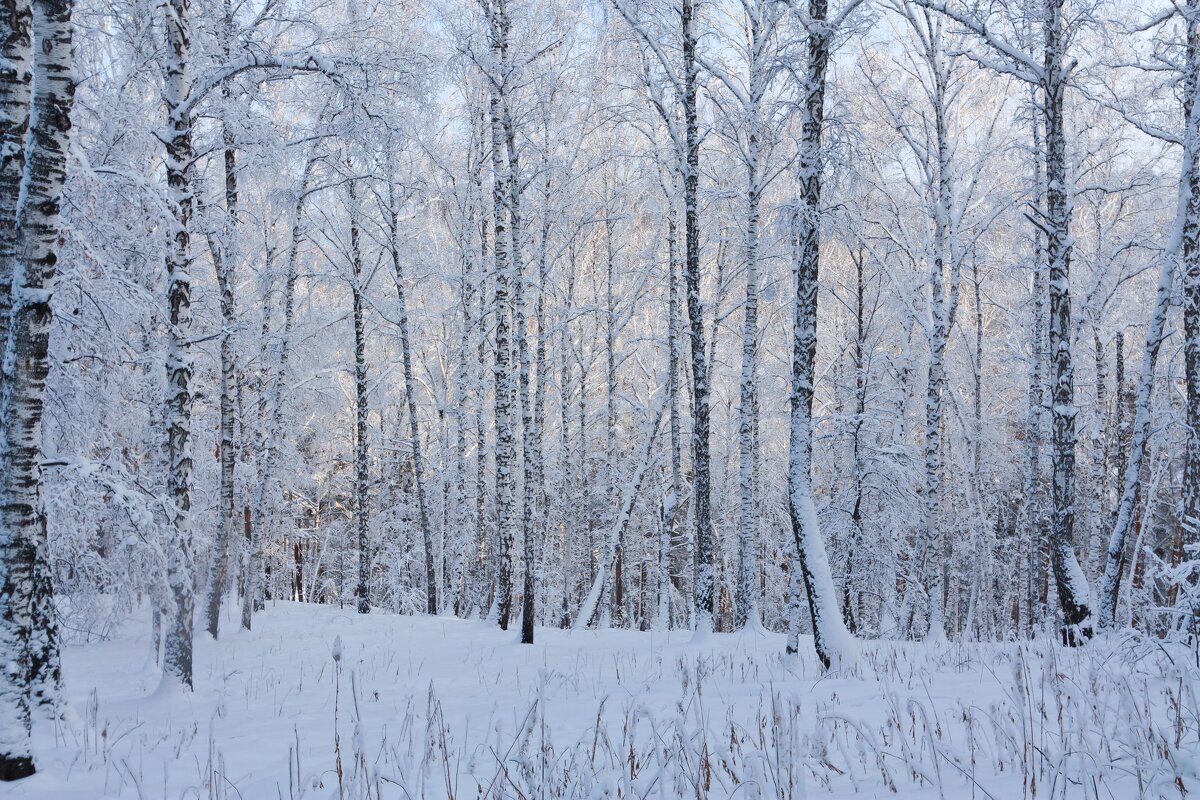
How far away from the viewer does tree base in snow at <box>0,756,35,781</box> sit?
412 cm

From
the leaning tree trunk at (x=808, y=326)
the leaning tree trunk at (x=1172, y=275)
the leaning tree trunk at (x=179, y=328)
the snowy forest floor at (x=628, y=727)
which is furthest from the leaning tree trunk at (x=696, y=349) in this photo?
the leaning tree trunk at (x=179, y=328)

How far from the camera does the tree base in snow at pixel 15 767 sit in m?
4.12

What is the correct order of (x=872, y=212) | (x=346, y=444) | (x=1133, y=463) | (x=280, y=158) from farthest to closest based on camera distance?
(x=346, y=444), (x=872, y=212), (x=280, y=158), (x=1133, y=463)

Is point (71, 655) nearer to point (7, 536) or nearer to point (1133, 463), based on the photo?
point (7, 536)

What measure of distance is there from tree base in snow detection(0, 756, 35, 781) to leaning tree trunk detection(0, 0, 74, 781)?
0.06 meters

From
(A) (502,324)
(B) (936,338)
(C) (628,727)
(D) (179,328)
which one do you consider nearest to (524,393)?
(A) (502,324)

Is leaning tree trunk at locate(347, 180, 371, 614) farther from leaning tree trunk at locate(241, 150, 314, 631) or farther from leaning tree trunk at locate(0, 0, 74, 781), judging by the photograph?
leaning tree trunk at locate(0, 0, 74, 781)

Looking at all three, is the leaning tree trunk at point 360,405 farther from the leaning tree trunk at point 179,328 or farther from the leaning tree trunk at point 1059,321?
the leaning tree trunk at point 1059,321

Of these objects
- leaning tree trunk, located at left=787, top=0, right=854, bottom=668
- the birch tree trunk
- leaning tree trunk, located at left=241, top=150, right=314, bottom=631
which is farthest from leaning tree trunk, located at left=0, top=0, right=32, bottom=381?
the birch tree trunk

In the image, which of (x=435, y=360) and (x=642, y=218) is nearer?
(x=642, y=218)

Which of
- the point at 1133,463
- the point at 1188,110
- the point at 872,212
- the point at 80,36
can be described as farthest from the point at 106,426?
the point at 872,212

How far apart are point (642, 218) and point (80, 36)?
1743 centimetres

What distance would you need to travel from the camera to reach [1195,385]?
9898mm

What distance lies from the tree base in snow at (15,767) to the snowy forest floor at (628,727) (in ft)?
0.53
